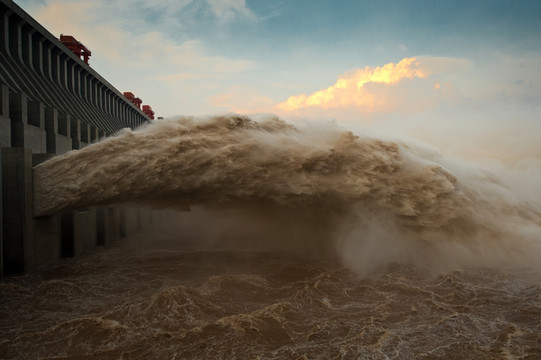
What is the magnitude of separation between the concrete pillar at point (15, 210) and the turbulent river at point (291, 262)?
667 millimetres

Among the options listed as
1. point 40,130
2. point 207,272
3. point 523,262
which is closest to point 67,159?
point 40,130

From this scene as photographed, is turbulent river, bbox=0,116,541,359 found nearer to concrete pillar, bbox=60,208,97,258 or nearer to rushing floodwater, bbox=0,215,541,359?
rushing floodwater, bbox=0,215,541,359

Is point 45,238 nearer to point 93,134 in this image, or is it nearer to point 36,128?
point 36,128

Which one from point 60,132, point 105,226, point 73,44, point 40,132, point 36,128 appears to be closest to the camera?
point 36,128

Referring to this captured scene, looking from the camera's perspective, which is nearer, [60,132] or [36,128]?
[36,128]

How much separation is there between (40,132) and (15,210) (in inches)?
215

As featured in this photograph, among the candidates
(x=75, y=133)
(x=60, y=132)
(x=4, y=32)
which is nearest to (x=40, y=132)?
(x=60, y=132)

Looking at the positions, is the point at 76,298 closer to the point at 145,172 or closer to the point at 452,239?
the point at 145,172

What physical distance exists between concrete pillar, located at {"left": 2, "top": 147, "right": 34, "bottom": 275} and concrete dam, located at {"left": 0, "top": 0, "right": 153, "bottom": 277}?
1.2 inches

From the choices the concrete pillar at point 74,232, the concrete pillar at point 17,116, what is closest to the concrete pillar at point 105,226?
the concrete pillar at point 74,232

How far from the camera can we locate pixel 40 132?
18.1 meters

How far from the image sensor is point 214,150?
1445 centimetres

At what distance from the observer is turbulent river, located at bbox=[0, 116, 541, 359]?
884cm

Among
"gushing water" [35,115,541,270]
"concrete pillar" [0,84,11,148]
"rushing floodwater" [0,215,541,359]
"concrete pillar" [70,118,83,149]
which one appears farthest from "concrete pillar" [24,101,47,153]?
"rushing floodwater" [0,215,541,359]
